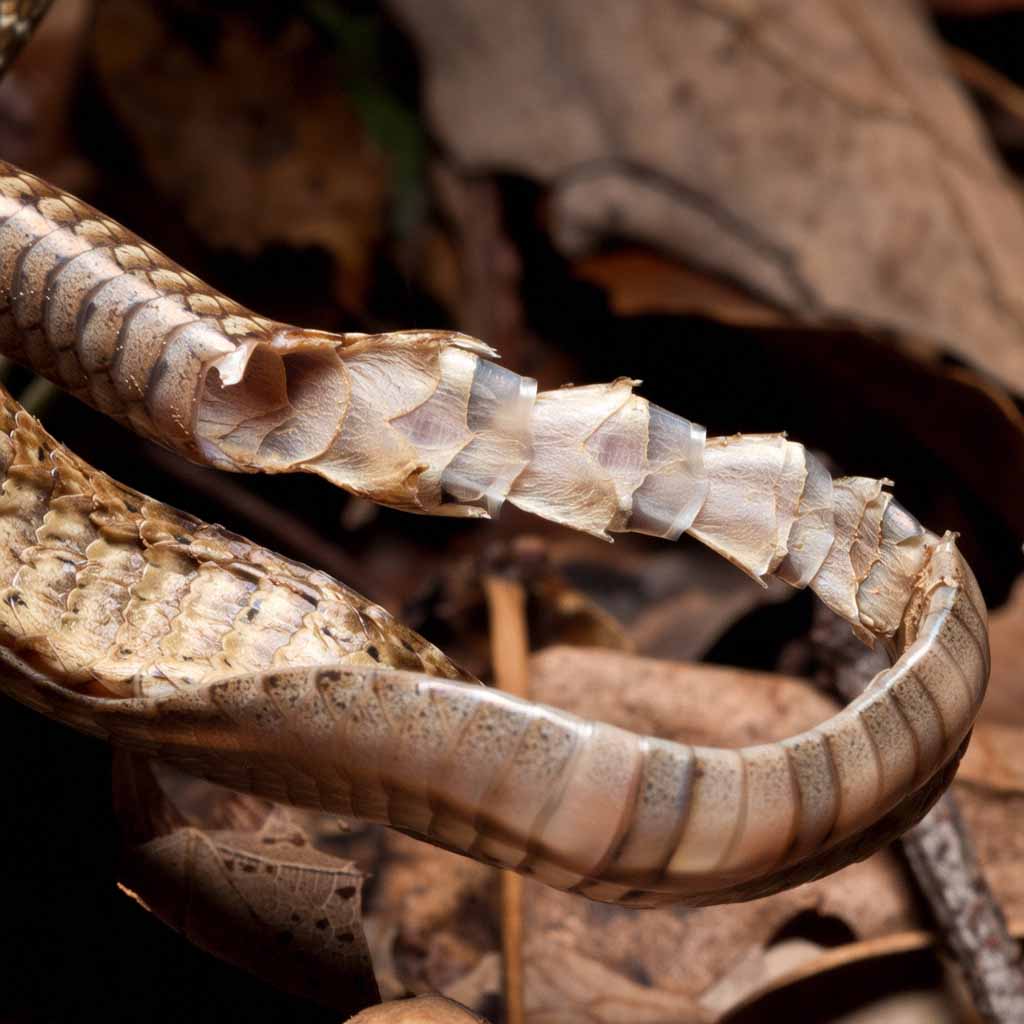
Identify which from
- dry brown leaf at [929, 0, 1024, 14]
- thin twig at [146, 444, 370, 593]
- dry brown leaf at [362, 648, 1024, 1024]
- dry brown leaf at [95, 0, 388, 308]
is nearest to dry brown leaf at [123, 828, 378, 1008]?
dry brown leaf at [362, 648, 1024, 1024]

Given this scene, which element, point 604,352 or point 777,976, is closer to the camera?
point 777,976

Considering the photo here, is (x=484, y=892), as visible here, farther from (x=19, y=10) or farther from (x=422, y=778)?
(x=19, y=10)

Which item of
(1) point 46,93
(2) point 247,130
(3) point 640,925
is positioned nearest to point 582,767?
(3) point 640,925

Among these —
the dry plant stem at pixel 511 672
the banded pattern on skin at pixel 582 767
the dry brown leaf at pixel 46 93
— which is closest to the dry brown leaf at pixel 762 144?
the dry brown leaf at pixel 46 93

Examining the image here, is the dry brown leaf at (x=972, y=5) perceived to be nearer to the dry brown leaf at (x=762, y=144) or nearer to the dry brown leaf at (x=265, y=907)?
the dry brown leaf at (x=762, y=144)

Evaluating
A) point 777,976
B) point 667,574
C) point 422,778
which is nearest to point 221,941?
point 422,778
